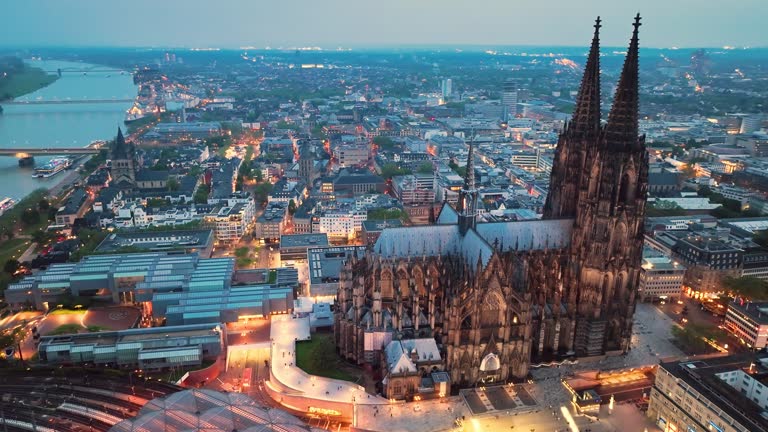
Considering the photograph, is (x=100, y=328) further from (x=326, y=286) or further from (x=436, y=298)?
(x=436, y=298)

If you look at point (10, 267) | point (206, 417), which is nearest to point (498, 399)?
point (206, 417)

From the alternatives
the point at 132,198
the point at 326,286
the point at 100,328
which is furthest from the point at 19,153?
the point at 326,286

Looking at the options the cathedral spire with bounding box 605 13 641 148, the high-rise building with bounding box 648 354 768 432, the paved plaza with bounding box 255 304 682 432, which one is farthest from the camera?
the cathedral spire with bounding box 605 13 641 148

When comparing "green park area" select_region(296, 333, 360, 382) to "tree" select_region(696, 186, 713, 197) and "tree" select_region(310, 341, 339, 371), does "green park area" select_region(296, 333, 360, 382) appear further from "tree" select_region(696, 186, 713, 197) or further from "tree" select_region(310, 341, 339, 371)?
"tree" select_region(696, 186, 713, 197)

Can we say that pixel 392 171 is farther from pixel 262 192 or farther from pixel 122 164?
pixel 122 164

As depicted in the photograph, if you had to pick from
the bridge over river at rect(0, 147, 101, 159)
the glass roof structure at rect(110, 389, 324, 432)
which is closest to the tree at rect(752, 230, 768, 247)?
the glass roof structure at rect(110, 389, 324, 432)

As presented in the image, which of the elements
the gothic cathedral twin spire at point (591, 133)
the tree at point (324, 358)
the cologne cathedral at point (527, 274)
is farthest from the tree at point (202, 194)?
the gothic cathedral twin spire at point (591, 133)

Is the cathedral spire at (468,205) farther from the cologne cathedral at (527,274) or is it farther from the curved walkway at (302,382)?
the curved walkway at (302,382)
